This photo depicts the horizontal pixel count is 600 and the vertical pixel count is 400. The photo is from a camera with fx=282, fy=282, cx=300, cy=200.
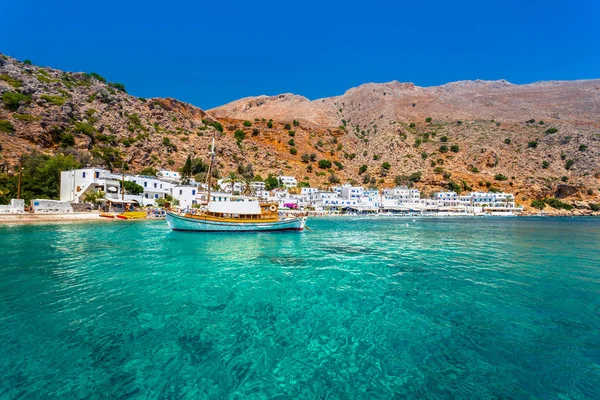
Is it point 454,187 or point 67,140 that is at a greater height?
point 67,140

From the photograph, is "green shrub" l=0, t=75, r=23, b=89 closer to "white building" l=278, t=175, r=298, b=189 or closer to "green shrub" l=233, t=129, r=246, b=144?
"green shrub" l=233, t=129, r=246, b=144

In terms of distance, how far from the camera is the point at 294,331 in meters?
6.89

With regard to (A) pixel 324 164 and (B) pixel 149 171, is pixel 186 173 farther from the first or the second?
(A) pixel 324 164

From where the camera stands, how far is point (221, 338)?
21.1 ft

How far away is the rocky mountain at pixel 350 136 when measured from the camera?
66438 mm

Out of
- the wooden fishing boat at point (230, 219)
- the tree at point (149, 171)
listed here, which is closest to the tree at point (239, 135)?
the tree at point (149, 171)

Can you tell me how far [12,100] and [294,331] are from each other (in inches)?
3437

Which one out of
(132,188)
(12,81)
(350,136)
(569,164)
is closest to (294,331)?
(132,188)

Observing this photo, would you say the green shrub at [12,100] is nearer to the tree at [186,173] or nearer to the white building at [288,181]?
the tree at [186,173]

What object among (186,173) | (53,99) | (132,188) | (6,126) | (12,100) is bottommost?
(132,188)

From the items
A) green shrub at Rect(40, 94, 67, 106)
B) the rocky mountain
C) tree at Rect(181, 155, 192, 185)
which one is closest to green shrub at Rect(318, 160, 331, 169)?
the rocky mountain

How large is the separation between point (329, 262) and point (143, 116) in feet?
314

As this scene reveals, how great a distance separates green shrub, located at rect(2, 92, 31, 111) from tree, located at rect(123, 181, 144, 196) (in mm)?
39640

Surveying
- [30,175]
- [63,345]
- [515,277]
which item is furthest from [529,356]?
[30,175]
